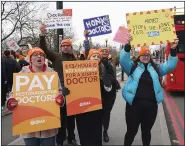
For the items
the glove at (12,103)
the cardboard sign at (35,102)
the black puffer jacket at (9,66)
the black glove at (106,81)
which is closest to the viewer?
the glove at (12,103)

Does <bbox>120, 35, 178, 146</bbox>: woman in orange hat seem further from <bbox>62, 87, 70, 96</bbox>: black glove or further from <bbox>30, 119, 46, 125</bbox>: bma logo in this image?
<bbox>30, 119, 46, 125</bbox>: bma logo

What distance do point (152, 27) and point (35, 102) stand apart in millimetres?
2385

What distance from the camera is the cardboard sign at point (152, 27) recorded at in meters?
5.16

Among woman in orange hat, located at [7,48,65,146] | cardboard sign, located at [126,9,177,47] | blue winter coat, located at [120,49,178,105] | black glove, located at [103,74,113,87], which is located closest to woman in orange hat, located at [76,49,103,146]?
black glove, located at [103,74,113,87]

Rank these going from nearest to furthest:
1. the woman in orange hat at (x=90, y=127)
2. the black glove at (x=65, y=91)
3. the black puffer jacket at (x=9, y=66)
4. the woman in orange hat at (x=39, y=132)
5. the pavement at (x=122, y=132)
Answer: the woman in orange hat at (x=39, y=132) < the black glove at (x=65, y=91) < the woman in orange hat at (x=90, y=127) < the pavement at (x=122, y=132) < the black puffer jacket at (x=9, y=66)

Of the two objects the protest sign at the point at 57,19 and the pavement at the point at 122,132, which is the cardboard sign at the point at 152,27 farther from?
the protest sign at the point at 57,19

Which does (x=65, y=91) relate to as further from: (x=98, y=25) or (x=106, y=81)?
(x=98, y=25)

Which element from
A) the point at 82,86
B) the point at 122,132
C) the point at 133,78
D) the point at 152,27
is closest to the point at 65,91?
the point at 82,86

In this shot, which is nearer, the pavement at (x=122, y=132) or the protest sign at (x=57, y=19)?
the pavement at (x=122, y=132)

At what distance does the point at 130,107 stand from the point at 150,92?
0.38 meters

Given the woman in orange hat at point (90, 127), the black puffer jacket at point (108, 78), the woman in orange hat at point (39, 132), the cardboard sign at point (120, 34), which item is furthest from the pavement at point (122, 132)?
the woman in orange hat at point (39, 132)

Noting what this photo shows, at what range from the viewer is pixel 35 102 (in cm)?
404

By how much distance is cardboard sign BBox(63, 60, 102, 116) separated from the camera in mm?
4652

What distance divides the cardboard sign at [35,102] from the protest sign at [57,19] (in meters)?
4.18
